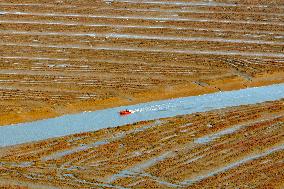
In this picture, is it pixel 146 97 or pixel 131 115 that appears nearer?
pixel 131 115

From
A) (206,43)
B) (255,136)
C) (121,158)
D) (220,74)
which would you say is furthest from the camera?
(206,43)

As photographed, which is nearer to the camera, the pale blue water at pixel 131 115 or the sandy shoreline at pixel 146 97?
the pale blue water at pixel 131 115

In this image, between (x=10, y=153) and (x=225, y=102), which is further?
(x=225, y=102)

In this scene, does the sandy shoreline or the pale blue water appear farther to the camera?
the sandy shoreline

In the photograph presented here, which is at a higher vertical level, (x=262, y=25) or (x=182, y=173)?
(x=262, y=25)

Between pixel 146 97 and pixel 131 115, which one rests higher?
pixel 146 97

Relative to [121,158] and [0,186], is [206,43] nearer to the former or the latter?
[121,158]

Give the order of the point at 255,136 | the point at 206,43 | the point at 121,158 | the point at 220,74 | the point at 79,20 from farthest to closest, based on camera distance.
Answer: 1. the point at 79,20
2. the point at 206,43
3. the point at 220,74
4. the point at 255,136
5. the point at 121,158

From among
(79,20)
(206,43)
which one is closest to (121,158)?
(206,43)
